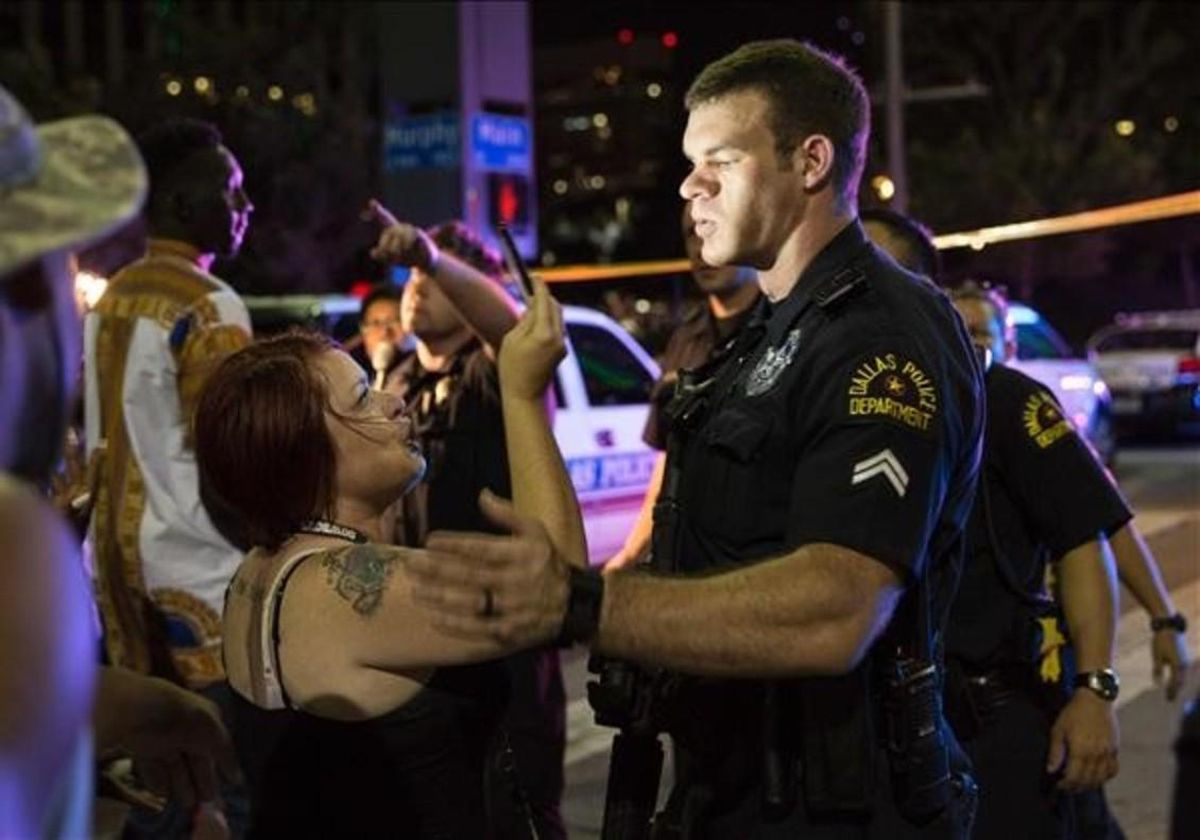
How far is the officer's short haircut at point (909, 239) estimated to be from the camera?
4168 millimetres

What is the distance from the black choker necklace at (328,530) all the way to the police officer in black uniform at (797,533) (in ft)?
1.23

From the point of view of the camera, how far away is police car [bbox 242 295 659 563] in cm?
1099

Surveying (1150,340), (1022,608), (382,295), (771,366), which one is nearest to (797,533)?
(771,366)

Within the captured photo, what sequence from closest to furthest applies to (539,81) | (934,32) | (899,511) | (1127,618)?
(899,511) → (1127,618) → (934,32) → (539,81)

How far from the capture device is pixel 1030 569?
3.83 metres

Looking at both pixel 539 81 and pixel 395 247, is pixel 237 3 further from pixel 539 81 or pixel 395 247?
pixel 395 247

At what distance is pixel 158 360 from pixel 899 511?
7.86 feet

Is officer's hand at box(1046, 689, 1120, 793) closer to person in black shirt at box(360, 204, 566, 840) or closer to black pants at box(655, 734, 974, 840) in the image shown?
black pants at box(655, 734, 974, 840)

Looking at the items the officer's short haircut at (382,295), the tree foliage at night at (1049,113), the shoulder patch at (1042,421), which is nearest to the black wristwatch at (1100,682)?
the shoulder patch at (1042,421)

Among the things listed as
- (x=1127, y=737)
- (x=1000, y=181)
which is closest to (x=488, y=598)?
(x=1127, y=737)

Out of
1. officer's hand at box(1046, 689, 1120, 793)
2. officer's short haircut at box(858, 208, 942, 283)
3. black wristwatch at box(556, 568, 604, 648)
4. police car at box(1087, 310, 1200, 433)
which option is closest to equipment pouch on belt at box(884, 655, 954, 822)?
black wristwatch at box(556, 568, 604, 648)

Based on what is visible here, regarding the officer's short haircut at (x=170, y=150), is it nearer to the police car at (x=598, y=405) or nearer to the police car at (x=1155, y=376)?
the police car at (x=598, y=405)

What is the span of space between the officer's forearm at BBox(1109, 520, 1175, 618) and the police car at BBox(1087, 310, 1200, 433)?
64.5ft

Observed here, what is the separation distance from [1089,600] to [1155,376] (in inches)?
831
